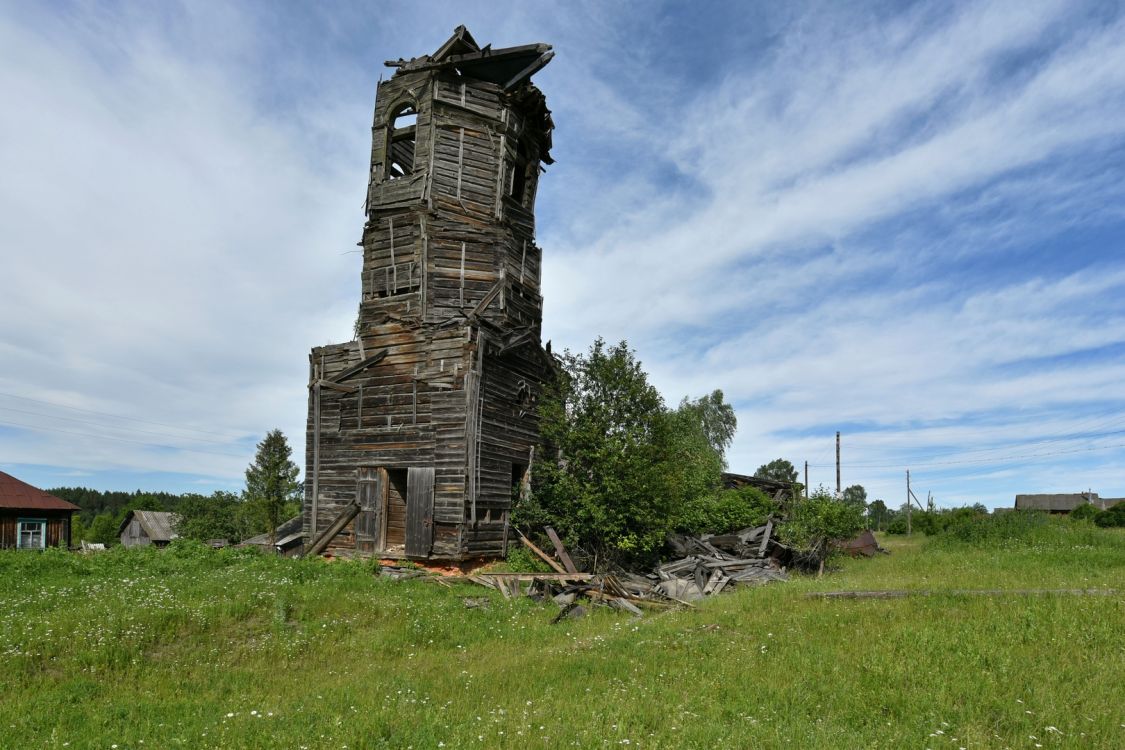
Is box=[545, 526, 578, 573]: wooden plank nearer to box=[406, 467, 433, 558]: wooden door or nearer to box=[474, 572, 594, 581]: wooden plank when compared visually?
box=[474, 572, 594, 581]: wooden plank

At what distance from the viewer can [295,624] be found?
1265 centimetres

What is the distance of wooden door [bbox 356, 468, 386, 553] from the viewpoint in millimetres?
21078

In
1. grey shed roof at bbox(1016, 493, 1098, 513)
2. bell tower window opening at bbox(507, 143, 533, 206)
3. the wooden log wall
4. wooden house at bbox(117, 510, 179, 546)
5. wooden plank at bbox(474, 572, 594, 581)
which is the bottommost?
wooden house at bbox(117, 510, 179, 546)

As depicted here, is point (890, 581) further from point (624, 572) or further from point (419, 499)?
point (419, 499)

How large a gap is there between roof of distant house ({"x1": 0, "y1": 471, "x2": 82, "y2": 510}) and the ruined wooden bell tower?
22.5 meters

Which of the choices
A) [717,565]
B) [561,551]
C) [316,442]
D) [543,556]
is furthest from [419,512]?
[717,565]

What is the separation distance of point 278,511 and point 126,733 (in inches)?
1940

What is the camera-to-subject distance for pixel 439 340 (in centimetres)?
2123

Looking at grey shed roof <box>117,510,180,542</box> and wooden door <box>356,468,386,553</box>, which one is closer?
wooden door <box>356,468,386,553</box>

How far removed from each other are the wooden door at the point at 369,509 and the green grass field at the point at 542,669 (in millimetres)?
4958

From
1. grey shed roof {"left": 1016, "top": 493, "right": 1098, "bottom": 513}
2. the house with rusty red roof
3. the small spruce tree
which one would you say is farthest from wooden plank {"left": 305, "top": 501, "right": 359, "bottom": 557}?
grey shed roof {"left": 1016, "top": 493, "right": 1098, "bottom": 513}

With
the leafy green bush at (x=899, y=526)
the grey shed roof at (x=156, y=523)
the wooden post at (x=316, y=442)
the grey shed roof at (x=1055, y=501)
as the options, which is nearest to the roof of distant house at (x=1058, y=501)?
the grey shed roof at (x=1055, y=501)

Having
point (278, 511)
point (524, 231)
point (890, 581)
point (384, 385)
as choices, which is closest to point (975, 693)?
point (890, 581)

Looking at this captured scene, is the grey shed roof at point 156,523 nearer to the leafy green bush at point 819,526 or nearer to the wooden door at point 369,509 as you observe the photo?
the wooden door at point 369,509
